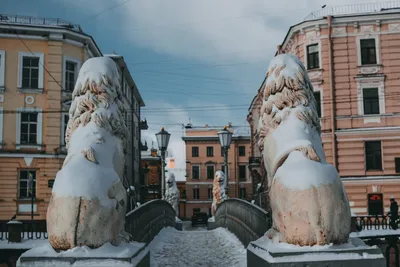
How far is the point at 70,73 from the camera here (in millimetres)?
29781

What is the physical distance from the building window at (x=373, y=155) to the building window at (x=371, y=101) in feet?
6.19

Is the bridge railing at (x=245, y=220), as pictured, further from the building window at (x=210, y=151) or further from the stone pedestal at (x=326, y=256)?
the building window at (x=210, y=151)

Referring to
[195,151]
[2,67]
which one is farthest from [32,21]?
[195,151]

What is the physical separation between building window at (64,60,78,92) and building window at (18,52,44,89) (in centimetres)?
150

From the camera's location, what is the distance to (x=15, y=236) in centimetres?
1500

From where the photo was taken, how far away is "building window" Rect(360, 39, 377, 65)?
28.4 metres

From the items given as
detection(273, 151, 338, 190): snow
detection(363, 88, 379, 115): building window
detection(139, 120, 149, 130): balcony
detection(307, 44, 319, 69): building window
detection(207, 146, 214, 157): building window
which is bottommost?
detection(273, 151, 338, 190): snow

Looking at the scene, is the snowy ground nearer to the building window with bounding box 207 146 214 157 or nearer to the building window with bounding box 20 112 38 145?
the building window with bounding box 20 112 38 145

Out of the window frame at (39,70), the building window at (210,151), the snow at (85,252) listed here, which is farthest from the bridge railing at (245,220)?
the building window at (210,151)

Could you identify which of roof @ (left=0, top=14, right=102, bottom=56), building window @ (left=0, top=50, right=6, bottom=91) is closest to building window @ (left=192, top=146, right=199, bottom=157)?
roof @ (left=0, top=14, right=102, bottom=56)

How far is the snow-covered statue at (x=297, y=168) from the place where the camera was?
16.9ft

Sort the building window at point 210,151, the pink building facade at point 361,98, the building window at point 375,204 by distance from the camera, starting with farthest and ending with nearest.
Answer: the building window at point 210,151
the pink building facade at point 361,98
the building window at point 375,204

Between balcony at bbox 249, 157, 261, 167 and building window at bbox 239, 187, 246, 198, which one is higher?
balcony at bbox 249, 157, 261, 167

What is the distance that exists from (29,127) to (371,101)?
65.3 feet
